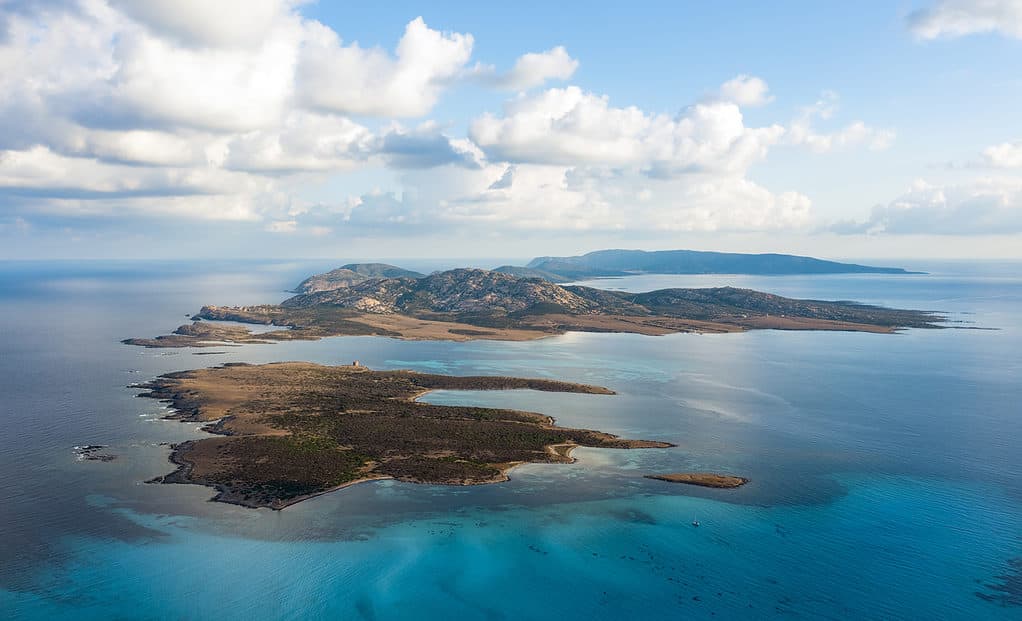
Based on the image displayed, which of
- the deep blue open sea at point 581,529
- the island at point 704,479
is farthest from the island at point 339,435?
the island at point 704,479

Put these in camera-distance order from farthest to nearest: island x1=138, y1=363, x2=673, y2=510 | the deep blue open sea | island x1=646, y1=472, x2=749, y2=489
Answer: island x1=138, y1=363, x2=673, y2=510 → island x1=646, y1=472, x2=749, y2=489 → the deep blue open sea

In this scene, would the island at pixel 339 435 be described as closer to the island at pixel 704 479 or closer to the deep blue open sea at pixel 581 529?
the deep blue open sea at pixel 581 529

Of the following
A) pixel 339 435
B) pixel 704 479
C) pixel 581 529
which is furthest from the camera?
pixel 339 435

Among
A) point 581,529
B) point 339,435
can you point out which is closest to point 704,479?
point 581,529

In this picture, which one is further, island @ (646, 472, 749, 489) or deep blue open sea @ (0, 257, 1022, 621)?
island @ (646, 472, 749, 489)

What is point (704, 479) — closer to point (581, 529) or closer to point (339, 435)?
point (581, 529)

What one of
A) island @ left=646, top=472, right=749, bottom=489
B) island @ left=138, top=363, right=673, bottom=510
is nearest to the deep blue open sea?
island @ left=646, top=472, right=749, bottom=489

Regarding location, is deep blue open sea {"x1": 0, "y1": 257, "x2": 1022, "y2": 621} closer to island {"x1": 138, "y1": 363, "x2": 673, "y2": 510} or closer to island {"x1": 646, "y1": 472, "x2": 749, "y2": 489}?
island {"x1": 646, "y1": 472, "x2": 749, "y2": 489}
